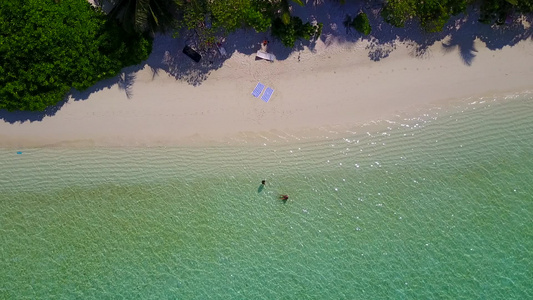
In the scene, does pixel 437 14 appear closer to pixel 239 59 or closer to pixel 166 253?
pixel 239 59

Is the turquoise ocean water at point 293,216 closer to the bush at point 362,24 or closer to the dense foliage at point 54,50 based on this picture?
the dense foliage at point 54,50

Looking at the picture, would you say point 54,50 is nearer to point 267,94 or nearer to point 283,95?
point 267,94

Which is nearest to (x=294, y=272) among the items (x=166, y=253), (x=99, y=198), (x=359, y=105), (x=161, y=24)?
(x=166, y=253)

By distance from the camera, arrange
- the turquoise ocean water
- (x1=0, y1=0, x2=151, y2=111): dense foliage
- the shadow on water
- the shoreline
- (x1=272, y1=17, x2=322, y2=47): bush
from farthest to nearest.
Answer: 1. the turquoise ocean water
2. the shoreline
3. the shadow on water
4. (x1=272, y1=17, x2=322, y2=47): bush
5. (x1=0, y1=0, x2=151, y2=111): dense foliage

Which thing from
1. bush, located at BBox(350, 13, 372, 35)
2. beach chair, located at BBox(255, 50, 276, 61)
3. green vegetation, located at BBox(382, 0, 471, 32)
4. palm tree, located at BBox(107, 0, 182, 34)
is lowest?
palm tree, located at BBox(107, 0, 182, 34)

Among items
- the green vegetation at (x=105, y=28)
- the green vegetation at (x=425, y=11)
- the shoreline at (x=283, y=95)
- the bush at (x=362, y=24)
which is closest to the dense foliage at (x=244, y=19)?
the green vegetation at (x=105, y=28)

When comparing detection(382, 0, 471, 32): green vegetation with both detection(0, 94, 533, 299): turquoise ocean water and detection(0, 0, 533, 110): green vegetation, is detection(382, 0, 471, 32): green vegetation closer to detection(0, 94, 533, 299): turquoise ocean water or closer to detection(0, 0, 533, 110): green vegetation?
detection(0, 0, 533, 110): green vegetation

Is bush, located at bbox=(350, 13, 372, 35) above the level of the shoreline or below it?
above

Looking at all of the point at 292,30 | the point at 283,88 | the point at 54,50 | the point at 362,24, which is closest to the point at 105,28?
the point at 54,50

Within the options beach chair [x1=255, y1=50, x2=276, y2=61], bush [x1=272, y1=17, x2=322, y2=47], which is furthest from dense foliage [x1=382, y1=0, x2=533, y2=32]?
beach chair [x1=255, y1=50, x2=276, y2=61]
